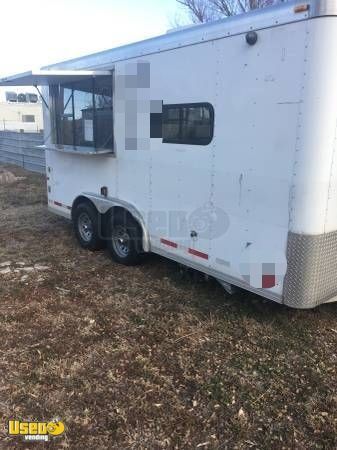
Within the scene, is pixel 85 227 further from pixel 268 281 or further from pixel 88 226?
pixel 268 281

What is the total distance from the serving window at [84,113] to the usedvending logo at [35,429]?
3.26m

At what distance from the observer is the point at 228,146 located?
11.6ft

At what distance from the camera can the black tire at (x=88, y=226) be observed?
18.3ft

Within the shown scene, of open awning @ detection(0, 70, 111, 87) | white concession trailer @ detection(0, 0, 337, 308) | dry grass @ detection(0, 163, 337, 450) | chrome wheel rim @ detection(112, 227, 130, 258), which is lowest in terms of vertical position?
dry grass @ detection(0, 163, 337, 450)

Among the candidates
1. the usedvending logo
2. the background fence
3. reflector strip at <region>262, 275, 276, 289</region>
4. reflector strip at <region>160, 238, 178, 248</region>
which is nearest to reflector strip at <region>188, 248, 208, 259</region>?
reflector strip at <region>160, 238, 178, 248</region>

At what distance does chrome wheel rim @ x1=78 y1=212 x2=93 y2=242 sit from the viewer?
583 centimetres

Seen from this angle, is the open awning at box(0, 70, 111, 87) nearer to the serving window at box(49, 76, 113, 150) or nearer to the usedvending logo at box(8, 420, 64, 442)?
the serving window at box(49, 76, 113, 150)

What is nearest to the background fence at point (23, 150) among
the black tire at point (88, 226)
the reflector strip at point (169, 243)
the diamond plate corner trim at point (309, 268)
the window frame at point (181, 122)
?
the black tire at point (88, 226)

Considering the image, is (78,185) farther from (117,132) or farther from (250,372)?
Answer: (250,372)

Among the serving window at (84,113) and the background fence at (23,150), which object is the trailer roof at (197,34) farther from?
the background fence at (23,150)

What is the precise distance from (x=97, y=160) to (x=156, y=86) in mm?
1503

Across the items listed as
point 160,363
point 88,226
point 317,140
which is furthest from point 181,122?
point 88,226

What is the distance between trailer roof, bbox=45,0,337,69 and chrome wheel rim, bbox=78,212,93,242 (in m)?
2.08

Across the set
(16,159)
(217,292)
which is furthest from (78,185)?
(16,159)
